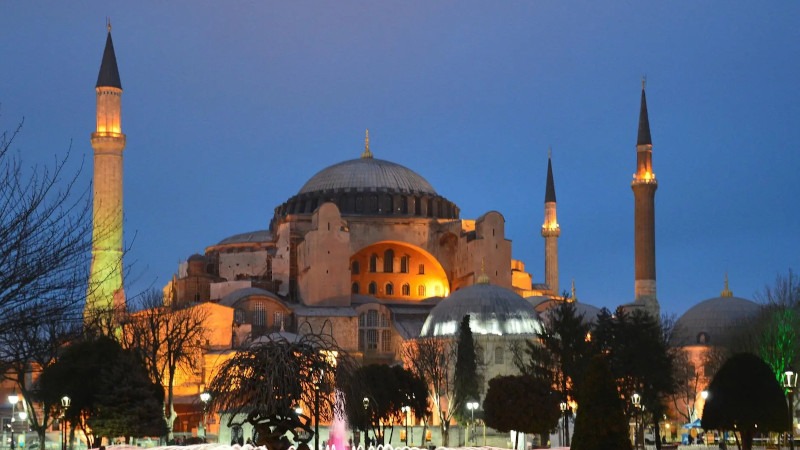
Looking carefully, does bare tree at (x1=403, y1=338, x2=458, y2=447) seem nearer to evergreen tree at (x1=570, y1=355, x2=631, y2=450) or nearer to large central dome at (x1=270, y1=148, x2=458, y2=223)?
large central dome at (x1=270, y1=148, x2=458, y2=223)

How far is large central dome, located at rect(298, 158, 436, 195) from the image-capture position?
270ft

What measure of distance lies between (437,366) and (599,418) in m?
37.0

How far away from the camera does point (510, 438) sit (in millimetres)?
51719

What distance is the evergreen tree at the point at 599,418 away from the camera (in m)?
24.3

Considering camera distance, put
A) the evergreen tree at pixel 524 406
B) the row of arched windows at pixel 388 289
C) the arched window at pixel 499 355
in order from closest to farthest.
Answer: the evergreen tree at pixel 524 406, the arched window at pixel 499 355, the row of arched windows at pixel 388 289

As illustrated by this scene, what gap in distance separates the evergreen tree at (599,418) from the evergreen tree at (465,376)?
3167 centimetres

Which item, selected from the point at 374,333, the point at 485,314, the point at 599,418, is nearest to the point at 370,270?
the point at 374,333

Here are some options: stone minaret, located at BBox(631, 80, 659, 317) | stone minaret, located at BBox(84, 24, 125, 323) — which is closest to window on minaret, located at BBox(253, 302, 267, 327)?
stone minaret, located at BBox(84, 24, 125, 323)

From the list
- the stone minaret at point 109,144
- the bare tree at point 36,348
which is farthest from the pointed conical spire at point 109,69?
the bare tree at point 36,348

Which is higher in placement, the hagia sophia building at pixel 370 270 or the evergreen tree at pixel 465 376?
the hagia sophia building at pixel 370 270

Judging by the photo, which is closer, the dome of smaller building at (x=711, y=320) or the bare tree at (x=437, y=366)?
the bare tree at (x=437, y=366)

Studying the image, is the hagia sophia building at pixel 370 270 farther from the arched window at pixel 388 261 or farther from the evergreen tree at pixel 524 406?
the evergreen tree at pixel 524 406

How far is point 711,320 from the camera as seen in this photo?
261ft

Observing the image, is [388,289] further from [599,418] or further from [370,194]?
[599,418]
